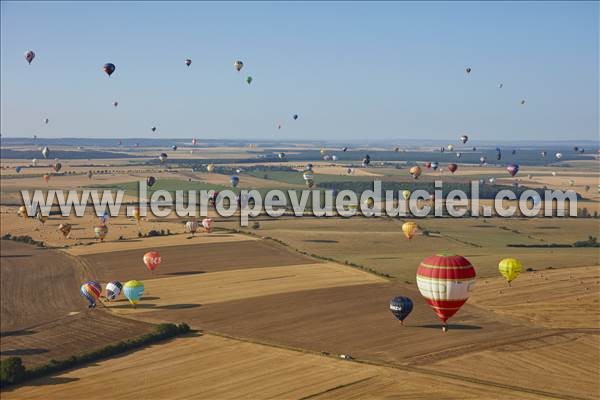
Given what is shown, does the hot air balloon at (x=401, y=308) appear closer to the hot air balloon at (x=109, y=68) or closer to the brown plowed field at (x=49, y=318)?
the brown plowed field at (x=49, y=318)

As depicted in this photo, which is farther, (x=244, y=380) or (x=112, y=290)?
(x=112, y=290)

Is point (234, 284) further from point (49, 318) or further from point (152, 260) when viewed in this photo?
point (49, 318)

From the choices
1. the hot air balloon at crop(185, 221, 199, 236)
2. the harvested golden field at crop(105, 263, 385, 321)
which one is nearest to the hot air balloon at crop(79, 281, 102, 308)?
the harvested golden field at crop(105, 263, 385, 321)

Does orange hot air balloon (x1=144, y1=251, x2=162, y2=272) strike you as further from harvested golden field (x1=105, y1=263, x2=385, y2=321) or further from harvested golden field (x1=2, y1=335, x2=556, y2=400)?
harvested golden field (x1=2, y1=335, x2=556, y2=400)

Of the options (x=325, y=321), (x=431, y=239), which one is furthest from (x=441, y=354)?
(x=431, y=239)

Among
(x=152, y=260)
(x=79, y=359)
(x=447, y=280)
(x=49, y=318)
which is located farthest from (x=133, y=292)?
(x=447, y=280)

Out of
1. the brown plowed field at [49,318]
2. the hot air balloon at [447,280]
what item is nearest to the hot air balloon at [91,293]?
the brown plowed field at [49,318]

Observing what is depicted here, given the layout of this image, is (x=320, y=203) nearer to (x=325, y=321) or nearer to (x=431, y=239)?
(x=431, y=239)
